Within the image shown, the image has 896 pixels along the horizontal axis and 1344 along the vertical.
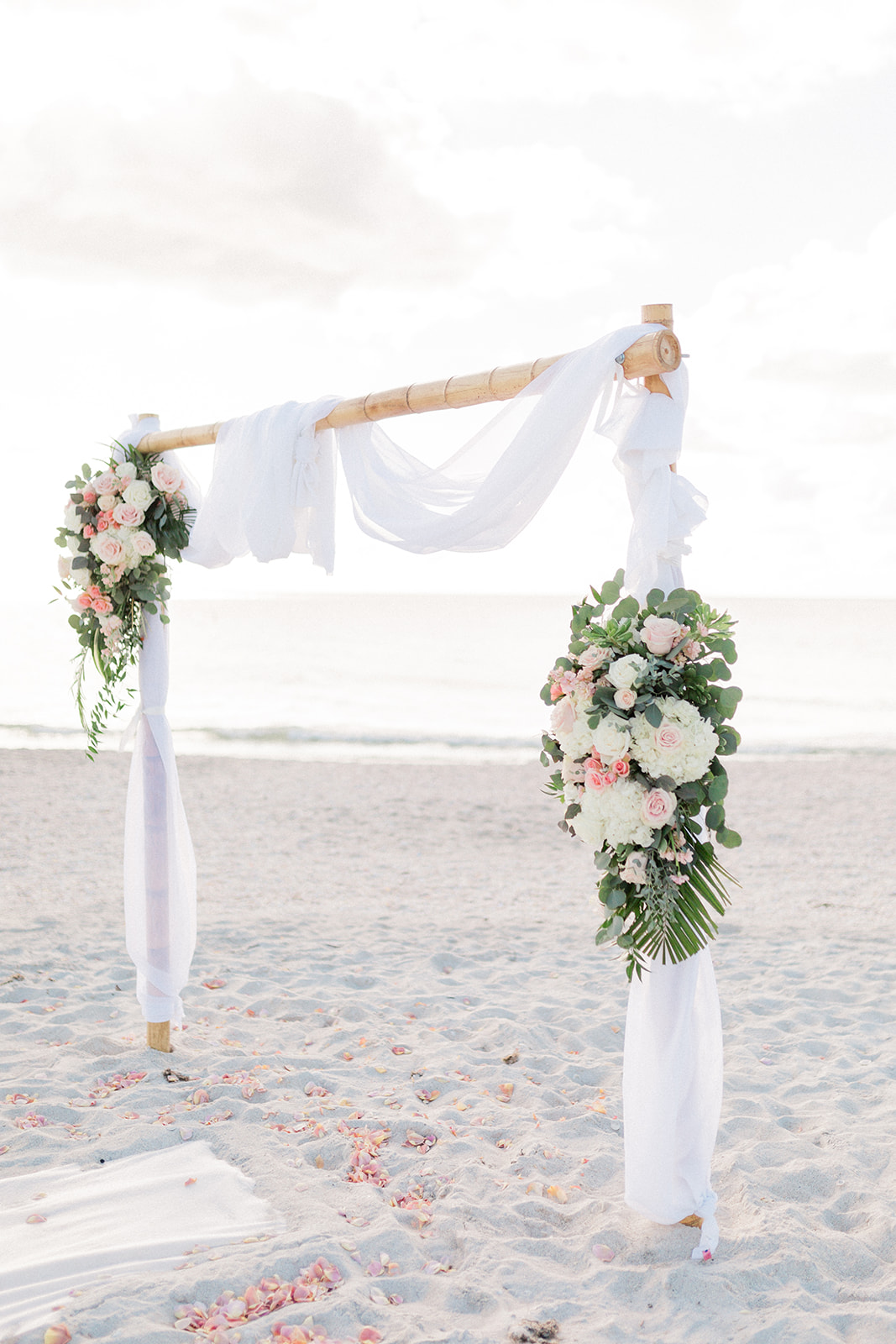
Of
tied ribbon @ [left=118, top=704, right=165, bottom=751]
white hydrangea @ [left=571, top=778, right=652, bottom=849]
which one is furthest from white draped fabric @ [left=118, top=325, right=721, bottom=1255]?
tied ribbon @ [left=118, top=704, right=165, bottom=751]

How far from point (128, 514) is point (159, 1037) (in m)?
2.33

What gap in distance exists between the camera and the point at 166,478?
3992 millimetres

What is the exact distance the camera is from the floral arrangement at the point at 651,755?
2447 millimetres

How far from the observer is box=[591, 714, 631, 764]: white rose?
2.45m

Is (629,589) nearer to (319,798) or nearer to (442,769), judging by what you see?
(319,798)

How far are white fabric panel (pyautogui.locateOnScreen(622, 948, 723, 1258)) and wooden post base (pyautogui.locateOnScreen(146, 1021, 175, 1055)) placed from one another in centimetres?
221

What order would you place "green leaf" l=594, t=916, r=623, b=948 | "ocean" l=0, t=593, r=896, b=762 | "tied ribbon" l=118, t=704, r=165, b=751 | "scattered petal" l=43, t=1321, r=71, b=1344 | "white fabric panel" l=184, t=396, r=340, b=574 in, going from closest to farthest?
"scattered petal" l=43, t=1321, r=71, b=1344
"green leaf" l=594, t=916, r=623, b=948
"white fabric panel" l=184, t=396, r=340, b=574
"tied ribbon" l=118, t=704, r=165, b=751
"ocean" l=0, t=593, r=896, b=762

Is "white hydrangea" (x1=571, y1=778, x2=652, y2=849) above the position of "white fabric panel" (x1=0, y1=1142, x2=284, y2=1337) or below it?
above

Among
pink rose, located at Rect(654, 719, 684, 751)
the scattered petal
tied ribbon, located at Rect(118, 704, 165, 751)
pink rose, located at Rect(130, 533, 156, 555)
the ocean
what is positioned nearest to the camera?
the scattered petal

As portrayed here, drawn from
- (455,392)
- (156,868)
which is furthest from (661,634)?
(156,868)

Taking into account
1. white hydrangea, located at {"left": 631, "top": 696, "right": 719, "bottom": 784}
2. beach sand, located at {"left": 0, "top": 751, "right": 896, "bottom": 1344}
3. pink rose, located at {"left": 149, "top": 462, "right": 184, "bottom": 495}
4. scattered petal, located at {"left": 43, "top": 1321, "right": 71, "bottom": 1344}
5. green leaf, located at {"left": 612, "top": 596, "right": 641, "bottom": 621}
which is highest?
pink rose, located at {"left": 149, "top": 462, "right": 184, "bottom": 495}

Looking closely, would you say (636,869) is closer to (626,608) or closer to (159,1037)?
(626,608)

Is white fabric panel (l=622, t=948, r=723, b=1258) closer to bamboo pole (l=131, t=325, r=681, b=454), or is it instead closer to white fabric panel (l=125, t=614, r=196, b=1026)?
bamboo pole (l=131, t=325, r=681, b=454)

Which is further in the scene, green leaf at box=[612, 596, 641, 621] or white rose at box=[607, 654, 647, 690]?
green leaf at box=[612, 596, 641, 621]
